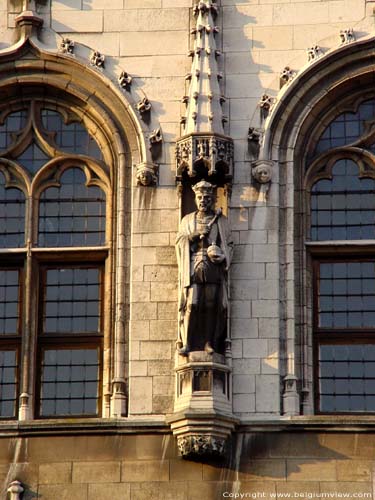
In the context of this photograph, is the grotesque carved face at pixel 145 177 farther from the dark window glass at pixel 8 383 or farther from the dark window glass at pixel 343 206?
the dark window glass at pixel 8 383

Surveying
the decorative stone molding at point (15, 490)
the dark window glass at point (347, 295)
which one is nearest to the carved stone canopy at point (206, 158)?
the dark window glass at point (347, 295)

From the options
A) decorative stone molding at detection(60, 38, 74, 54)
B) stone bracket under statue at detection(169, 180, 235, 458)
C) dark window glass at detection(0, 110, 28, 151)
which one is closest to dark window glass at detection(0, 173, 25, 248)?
dark window glass at detection(0, 110, 28, 151)

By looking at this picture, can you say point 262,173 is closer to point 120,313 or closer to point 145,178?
point 145,178

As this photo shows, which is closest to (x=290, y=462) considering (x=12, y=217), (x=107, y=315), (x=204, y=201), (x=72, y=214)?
(x=107, y=315)

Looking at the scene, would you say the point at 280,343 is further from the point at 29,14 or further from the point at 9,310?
the point at 29,14

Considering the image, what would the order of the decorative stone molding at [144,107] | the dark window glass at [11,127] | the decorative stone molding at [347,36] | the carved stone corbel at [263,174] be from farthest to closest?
the dark window glass at [11,127], the decorative stone molding at [347,36], the decorative stone molding at [144,107], the carved stone corbel at [263,174]

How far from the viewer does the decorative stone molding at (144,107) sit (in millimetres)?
30938

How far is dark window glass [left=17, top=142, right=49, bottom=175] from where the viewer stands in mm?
31438

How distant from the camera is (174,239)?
30156 millimetres

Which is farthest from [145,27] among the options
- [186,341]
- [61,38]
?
[186,341]

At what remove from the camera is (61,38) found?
31.6m

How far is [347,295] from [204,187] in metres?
2.75

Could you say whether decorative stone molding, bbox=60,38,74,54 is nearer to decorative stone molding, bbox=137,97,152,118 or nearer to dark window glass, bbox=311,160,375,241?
decorative stone molding, bbox=137,97,152,118

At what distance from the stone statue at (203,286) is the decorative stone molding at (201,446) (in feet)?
4.22
